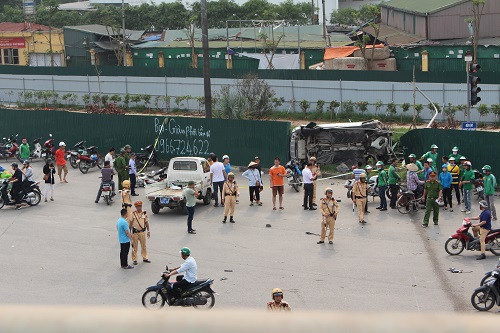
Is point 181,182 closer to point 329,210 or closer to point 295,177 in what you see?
point 295,177

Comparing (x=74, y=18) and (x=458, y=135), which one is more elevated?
(x=74, y=18)

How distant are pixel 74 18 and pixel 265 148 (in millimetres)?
64218

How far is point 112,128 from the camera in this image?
30531mm

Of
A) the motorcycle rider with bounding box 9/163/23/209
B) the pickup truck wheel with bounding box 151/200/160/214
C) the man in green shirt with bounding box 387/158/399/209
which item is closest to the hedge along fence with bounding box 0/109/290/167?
the man in green shirt with bounding box 387/158/399/209

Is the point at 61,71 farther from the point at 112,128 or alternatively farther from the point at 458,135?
the point at 458,135

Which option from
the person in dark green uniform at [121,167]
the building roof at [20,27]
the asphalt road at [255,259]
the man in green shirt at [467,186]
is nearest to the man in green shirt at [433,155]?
the asphalt road at [255,259]

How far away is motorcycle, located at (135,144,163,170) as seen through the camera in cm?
2830

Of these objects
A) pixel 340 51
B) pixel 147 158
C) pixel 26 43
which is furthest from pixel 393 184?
pixel 26 43

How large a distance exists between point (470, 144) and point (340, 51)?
94.1ft

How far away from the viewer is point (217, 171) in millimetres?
22609

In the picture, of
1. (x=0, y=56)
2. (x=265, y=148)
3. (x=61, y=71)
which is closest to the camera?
(x=265, y=148)

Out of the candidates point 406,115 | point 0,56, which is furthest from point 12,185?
point 0,56

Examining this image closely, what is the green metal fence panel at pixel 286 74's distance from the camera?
3850 centimetres

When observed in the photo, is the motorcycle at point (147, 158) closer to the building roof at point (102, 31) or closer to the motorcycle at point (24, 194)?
the motorcycle at point (24, 194)
